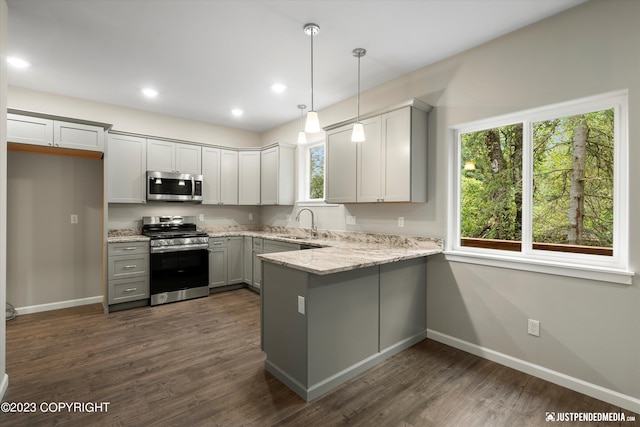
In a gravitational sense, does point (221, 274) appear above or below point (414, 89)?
below

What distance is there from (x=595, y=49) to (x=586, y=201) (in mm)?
1094

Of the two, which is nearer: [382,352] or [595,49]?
[595,49]

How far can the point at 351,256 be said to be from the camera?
2.58m

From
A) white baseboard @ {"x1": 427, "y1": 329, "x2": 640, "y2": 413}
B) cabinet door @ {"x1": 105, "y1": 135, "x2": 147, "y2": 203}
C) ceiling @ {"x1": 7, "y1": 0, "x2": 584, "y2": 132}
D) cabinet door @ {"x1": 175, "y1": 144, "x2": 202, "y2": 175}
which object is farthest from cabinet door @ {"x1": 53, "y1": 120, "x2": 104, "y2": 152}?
white baseboard @ {"x1": 427, "y1": 329, "x2": 640, "y2": 413}

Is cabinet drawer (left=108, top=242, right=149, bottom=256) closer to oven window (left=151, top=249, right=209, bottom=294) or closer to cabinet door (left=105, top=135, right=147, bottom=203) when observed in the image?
oven window (left=151, top=249, right=209, bottom=294)

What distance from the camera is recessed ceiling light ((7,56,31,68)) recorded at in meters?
3.08

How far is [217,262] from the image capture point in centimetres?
480

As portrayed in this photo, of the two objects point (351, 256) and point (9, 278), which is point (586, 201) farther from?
point (9, 278)

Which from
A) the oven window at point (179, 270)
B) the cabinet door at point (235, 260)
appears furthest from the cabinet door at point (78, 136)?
the cabinet door at point (235, 260)

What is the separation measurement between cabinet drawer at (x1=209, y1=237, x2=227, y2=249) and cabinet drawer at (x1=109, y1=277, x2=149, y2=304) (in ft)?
3.22

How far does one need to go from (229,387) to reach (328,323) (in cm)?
87

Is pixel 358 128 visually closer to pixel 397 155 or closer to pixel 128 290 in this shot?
pixel 397 155

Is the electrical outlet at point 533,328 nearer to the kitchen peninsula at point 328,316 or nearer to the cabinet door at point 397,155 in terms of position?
the kitchen peninsula at point 328,316

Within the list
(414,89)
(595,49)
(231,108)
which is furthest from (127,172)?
(595,49)
